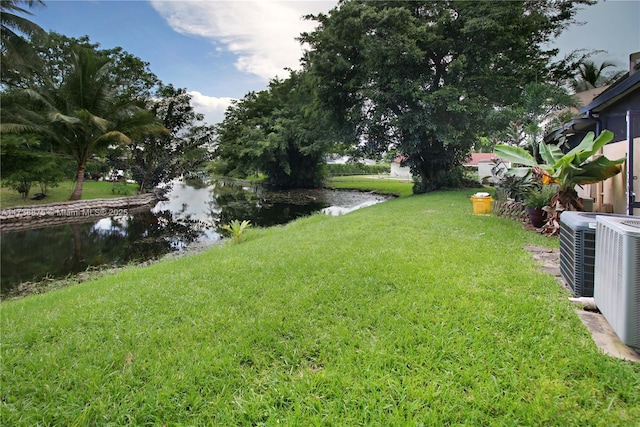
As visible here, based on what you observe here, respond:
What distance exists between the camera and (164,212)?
565 inches

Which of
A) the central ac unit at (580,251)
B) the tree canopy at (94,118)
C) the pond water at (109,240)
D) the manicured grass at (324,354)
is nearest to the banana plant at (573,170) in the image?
the manicured grass at (324,354)

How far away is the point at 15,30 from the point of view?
13.6 meters

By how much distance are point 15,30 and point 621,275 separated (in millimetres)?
20474

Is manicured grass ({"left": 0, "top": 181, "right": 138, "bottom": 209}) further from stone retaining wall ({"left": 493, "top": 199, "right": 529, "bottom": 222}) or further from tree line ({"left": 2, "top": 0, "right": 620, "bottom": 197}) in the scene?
stone retaining wall ({"left": 493, "top": 199, "right": 529, "bottom": 222})

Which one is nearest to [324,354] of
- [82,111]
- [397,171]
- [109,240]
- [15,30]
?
[109,240]

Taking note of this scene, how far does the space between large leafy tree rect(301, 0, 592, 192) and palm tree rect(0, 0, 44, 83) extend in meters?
12.1

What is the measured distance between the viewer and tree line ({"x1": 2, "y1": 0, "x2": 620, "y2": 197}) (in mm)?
12094

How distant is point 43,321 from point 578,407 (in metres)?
4.20

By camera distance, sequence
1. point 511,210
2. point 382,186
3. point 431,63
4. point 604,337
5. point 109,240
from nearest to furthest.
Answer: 1. point 604,337
2. point 511,210
3. point 109,240
4. point 431,63
5. point 382,186

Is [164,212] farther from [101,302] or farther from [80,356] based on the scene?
[80,356]

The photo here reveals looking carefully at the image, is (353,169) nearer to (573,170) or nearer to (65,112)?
(65,112)

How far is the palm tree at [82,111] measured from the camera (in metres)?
13.3

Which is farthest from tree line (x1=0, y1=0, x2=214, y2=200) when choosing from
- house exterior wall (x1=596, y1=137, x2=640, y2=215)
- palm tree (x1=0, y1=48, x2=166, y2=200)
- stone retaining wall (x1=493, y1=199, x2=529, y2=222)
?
house exterior wall (x1=596, y1=137, x2=640, y2=215)

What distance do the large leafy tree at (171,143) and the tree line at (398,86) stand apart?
80cm
